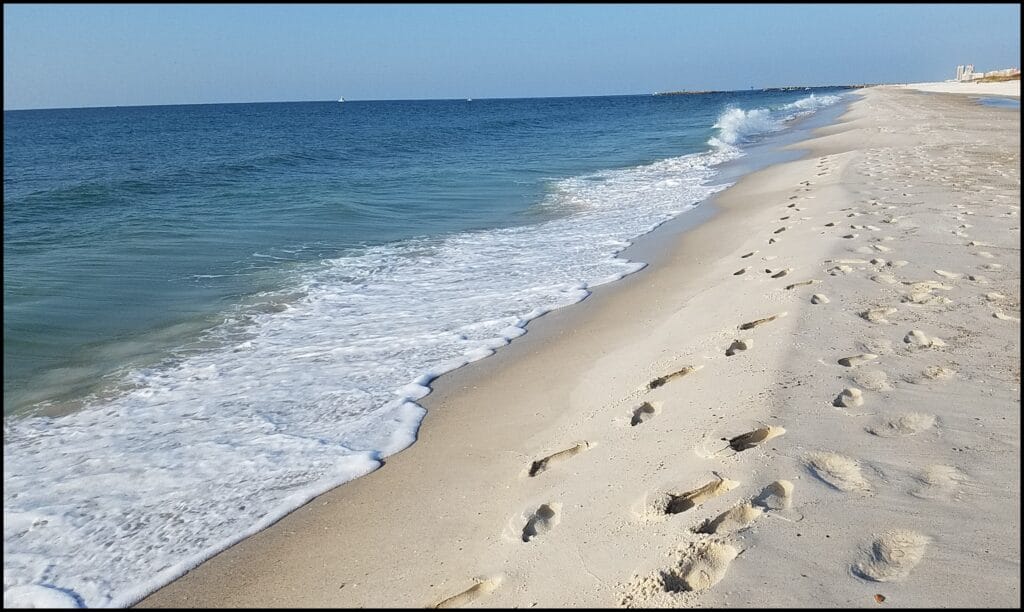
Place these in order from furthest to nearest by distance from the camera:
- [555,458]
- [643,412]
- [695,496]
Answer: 1. [643,412]
2. [555,458]
3. [695,496]

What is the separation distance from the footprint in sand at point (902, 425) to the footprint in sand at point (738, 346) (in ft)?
3.98

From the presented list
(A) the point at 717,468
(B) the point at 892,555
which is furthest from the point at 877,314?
(B) the point at 892,555

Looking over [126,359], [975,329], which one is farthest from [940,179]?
[126,359]

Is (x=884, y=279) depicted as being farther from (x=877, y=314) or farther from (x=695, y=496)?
(x=695, y=496)

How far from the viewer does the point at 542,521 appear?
118 inches

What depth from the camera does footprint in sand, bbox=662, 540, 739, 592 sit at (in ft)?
7.69

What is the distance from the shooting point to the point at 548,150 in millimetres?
27297

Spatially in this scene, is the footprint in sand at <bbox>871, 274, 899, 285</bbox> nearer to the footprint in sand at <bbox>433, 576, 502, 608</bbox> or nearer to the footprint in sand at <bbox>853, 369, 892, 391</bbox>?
the footprint in sand at <bbox>853, 369, 892, 391</bbox>

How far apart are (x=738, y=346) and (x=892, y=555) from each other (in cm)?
225

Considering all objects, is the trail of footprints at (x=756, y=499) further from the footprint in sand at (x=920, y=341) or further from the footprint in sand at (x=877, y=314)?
the footprint in sand at (x=877, y=314)

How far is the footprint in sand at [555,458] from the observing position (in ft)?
11.7

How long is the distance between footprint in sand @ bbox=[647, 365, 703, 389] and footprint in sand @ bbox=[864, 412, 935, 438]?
1.23 meters

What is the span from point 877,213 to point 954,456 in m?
5.89

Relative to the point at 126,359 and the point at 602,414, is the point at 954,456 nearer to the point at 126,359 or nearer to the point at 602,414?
the point at 602,414
